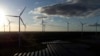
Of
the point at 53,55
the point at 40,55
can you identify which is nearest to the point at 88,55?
the point at 53,55

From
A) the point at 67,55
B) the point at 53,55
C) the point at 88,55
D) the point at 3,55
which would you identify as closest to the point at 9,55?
the point at 3,55

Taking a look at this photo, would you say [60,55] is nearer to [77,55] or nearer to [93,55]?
[77,55]

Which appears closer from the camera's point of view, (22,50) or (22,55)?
(22,55)

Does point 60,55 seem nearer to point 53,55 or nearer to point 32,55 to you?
point 53,55

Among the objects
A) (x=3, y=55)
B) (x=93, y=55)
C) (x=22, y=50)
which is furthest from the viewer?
(x=22, y=50)

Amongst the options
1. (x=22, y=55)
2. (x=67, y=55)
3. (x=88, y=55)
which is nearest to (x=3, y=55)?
(x=22, y=55)

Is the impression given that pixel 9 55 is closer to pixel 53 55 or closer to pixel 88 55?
pixel 53 55

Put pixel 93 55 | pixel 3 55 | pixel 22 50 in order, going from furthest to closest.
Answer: pixel 22 50, pixel 93 55, pixel 3 55
